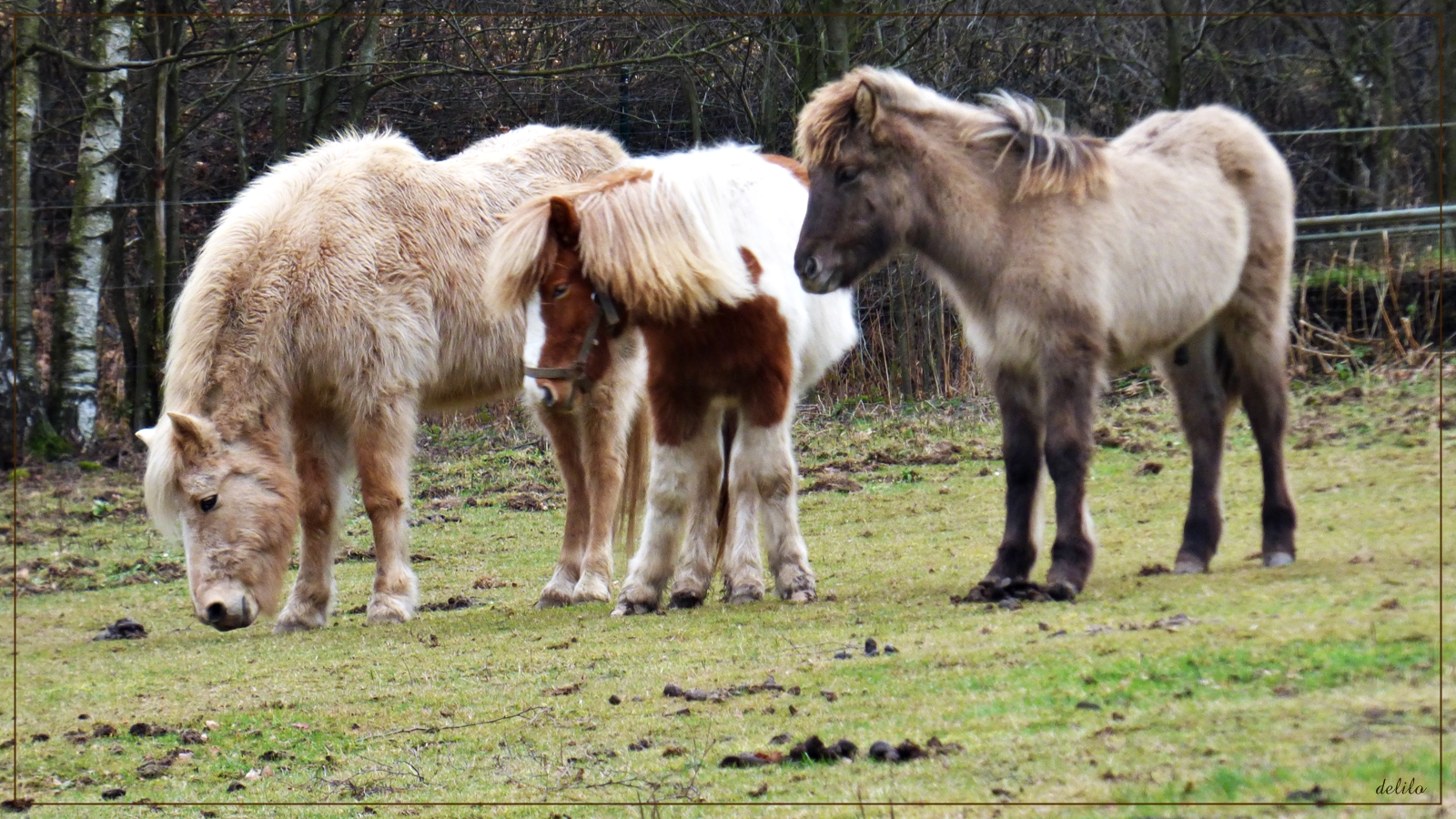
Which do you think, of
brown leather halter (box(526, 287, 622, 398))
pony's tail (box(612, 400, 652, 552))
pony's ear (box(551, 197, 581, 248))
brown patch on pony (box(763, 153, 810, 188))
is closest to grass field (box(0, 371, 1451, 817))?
pony's tail (box(612, 400, 652, 552))

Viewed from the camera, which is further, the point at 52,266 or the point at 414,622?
the point at 52,266

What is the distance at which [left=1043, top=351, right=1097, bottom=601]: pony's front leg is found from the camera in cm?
398

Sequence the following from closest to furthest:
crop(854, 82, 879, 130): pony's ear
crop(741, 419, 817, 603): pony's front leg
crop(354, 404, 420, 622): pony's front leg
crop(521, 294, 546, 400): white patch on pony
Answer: crop(854, 82, 879, 130): pony's ear, crop(521, 294, 546, 400): white patch on pony, crop(741, 419, 817, 603): pony's front leg, crop(354, 404, 420, 622): pony's front leg

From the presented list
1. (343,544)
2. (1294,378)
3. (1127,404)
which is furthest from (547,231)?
(343,544)

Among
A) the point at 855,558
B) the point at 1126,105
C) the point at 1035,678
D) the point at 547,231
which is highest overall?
the point at 1126,105

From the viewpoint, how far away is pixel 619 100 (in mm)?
10438

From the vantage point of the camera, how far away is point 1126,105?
3918 millimetres

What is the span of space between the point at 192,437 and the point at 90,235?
18.4 ft

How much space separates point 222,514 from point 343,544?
3087 mm

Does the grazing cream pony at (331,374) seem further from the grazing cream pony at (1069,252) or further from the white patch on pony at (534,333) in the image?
the grazing cream pony at (1069,252)

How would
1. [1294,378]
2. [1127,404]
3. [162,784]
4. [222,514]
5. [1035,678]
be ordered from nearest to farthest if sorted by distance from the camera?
[1035,678] < [1294,378] < [162,784] < [1127,404] < [222,514]

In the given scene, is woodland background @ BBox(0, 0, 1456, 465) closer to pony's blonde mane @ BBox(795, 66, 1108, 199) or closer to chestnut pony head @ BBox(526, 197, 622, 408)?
pony's blonde mane @ BBox(795, 66, 1108, 199)

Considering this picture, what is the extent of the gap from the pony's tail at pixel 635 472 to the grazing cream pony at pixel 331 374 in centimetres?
12

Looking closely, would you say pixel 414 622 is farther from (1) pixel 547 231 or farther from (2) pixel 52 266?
(2) pixel 52 266
